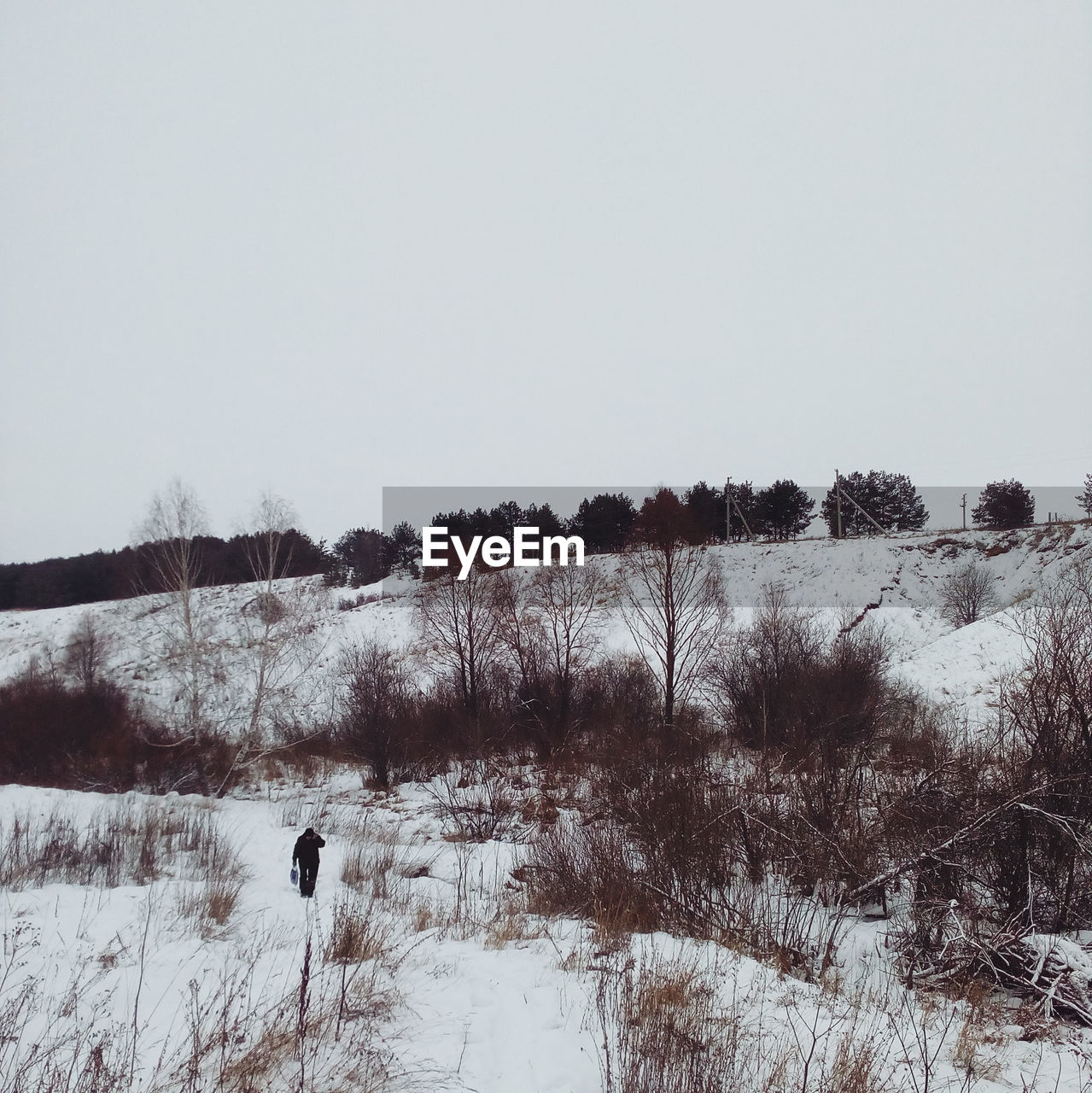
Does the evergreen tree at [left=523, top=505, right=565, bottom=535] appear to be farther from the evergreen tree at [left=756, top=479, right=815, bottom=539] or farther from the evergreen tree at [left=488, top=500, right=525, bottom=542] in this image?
the evergreen tree at [left=756, top=479, right=815, bottom=539]

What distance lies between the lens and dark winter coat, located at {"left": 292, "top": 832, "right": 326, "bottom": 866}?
832cm

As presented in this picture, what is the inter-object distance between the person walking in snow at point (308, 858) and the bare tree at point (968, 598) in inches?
1097

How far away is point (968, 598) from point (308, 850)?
29.3m

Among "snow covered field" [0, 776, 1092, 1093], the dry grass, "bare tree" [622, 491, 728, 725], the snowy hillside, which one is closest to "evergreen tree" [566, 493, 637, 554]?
the snowy hillside

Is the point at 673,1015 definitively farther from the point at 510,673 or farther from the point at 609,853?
the point at 510,673

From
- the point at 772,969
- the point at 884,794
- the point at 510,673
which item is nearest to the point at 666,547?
the point at 510,673

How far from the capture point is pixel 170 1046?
13.6 ft

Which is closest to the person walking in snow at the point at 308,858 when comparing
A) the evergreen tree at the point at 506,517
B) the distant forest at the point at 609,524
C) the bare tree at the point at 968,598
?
the bare tree at the point at 968,598

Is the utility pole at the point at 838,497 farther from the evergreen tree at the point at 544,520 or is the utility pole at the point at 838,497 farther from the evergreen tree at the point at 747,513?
the evergreen tree at the point at 544,520

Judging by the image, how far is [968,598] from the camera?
2652 cm

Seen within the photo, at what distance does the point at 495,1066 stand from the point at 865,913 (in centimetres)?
556

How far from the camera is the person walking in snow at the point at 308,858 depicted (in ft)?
27.3

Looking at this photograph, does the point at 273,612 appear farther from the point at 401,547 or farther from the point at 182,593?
the point at 401,547

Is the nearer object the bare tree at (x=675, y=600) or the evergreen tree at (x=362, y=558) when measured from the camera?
the bare tree at (x=675, y=600)
